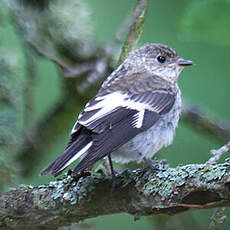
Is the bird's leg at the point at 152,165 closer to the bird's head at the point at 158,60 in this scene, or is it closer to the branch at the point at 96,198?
the branch at the point at 96,198

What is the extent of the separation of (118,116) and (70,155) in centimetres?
49

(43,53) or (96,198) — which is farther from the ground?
(43,53)

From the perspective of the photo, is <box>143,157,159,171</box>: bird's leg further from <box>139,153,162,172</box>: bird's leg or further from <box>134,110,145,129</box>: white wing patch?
<box>134,110,145,129</box>: white wing patch

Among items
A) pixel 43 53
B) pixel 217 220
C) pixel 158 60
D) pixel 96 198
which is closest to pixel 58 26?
pixel 43 53

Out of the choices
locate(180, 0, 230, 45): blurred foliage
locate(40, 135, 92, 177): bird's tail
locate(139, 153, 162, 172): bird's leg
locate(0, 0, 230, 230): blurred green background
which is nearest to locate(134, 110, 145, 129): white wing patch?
locate(139, 153, 162, 172): bird's leg

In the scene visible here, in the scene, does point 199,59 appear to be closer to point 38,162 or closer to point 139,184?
point 38,162

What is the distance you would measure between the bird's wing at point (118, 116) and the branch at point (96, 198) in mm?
208

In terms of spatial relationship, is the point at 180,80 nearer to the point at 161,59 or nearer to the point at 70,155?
the point at 161,59

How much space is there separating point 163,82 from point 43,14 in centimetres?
109

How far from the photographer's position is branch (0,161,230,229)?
94.3 inches

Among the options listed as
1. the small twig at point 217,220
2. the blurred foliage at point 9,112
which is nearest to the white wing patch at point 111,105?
the blurred foliage at point 9,112

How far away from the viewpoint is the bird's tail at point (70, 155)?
2.55 meters

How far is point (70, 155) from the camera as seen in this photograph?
265 centimetres

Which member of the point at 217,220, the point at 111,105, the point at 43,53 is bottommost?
the point at 217,220
